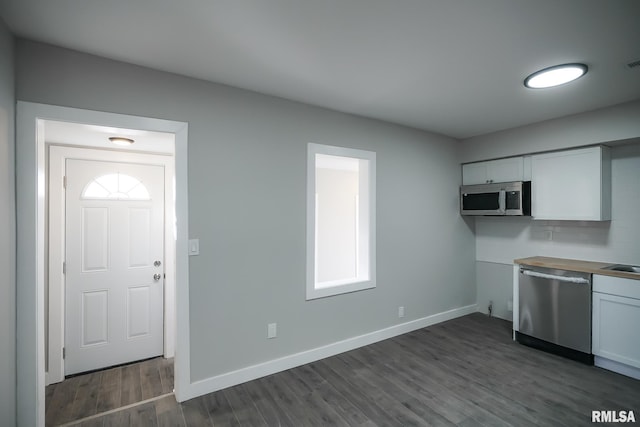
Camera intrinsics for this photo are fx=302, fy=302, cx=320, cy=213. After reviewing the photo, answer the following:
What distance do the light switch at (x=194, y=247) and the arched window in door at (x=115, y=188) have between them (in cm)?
136

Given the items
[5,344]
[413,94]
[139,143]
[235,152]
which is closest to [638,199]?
[413,94]

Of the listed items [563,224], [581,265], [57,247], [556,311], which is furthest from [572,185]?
[57,247]

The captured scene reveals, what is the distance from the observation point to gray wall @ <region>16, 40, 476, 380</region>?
2148 mm

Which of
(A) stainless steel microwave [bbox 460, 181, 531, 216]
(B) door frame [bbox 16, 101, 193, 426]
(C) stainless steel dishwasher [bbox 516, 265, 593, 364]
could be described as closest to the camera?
(B) door frame [bbox 16, 101, 193, 426]

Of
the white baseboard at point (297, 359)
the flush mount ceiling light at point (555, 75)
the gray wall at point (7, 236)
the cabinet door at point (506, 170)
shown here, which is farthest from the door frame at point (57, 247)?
the cabinet door at point (506, 170)

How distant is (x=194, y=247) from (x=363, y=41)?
6.42ft

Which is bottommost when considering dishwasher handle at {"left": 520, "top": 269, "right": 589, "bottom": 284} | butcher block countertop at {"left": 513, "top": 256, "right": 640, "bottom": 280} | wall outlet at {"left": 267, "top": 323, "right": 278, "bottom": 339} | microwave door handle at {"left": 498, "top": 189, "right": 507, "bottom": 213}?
wall outlet at {"left": 267, "top": 323, "right": 278, "bottom": 339}

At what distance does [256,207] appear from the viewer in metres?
2.75

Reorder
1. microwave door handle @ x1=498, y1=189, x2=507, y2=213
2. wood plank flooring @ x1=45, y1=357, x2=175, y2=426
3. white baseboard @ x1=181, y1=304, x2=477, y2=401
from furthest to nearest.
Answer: microwave door handle @ x1=498, y1=189, x2=507, y2=213 < white baseboard @ x1=181, y1=304, x2=477, y2=401 < wood plank flooring @ x1=45, y1=357, x2=175, y2=426

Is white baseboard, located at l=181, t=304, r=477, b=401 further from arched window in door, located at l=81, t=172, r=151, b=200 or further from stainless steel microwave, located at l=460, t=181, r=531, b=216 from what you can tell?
arched window in door, located at l=81, t=172, r=151, b=200

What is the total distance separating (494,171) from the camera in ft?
13.5

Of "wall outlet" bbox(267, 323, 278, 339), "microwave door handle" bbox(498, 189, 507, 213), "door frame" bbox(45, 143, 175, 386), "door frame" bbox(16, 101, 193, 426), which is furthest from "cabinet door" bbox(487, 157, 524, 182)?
"door frame" bbox(45, 143, 175, 386)

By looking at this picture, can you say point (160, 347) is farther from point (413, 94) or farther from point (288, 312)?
point (413, 94)

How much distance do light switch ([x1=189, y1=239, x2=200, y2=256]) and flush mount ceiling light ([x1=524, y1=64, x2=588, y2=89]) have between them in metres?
2.98
